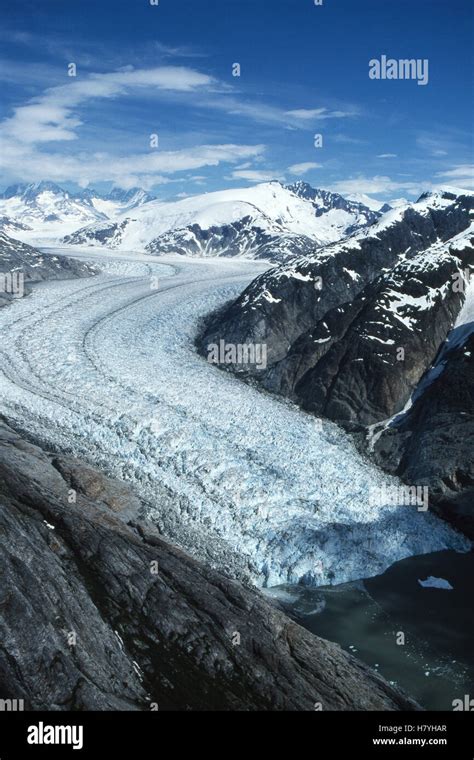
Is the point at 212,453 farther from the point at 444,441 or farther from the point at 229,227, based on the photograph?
the point at 229,227

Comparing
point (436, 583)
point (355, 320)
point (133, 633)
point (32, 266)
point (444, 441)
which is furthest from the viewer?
point (32, 266)

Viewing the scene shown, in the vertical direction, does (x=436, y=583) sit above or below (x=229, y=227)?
below

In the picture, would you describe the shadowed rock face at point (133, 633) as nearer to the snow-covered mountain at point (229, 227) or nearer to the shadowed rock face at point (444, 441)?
the shadowed rock face at point (444, 441)

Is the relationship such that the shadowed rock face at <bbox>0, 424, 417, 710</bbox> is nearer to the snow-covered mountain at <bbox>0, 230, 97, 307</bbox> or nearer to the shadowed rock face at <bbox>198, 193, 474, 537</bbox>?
the shadowed rock face at <bbox>198, 193, 474, 537</bbox>

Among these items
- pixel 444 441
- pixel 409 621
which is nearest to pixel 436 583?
pixel 409 621

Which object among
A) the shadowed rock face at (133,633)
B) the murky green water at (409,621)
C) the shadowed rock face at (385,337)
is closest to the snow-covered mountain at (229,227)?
the shadowed rock face at (385,337)

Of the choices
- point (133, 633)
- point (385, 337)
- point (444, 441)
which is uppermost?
point (385, 337)

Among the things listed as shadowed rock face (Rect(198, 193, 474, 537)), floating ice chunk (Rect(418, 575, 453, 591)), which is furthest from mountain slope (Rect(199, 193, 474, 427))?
floating ice chunk (Rect(418, 575, 453, 591))
